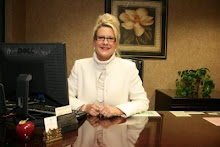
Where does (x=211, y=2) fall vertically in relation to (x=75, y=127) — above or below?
above

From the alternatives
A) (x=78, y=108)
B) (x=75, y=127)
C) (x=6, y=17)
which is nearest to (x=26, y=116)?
(x=75, y=127)

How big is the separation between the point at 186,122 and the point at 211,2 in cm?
281

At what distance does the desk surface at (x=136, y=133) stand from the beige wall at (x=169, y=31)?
6.98ft

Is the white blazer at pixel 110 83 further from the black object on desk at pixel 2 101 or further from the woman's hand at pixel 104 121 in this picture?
the black object on desk at pixel 2 101

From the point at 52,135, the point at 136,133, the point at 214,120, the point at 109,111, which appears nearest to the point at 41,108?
the point at 52,135

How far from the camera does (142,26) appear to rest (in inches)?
137

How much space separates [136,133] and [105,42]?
95cm

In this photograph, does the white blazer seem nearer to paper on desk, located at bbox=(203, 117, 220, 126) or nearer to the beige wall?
paper on desk, located at bbox=(203, 117, 220, 126)

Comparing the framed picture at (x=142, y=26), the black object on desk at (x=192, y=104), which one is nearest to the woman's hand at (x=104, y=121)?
the black object on desk at (x=192, y=104)

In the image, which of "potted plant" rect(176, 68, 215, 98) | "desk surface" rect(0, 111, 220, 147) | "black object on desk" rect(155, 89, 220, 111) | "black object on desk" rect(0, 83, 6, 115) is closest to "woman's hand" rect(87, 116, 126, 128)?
"desk surface" rect(0, 111, 220, 147)

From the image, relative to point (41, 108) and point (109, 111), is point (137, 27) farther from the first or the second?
point (41, 108)

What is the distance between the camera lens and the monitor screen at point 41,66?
3.76ft

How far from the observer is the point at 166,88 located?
3.62 m

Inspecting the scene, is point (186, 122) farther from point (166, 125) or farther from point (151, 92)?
point (151, 92)
